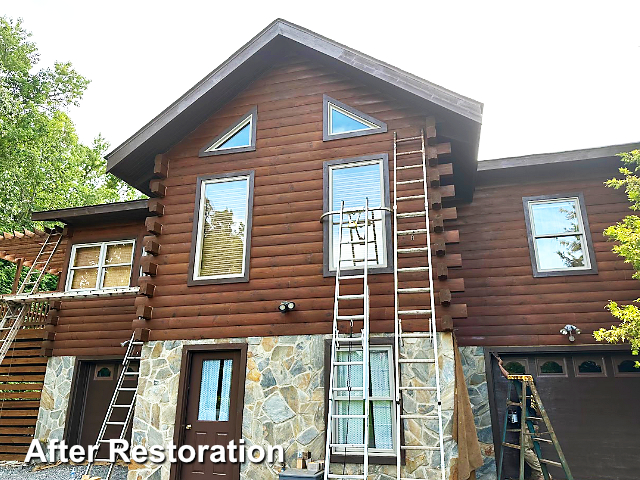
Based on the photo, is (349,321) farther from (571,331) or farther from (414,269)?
(571,331)

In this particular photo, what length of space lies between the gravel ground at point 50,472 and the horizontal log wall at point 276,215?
3.09 meters

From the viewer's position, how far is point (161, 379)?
23.8 ft

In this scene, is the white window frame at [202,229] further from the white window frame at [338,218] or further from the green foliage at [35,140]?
the green foliage at [35,140]

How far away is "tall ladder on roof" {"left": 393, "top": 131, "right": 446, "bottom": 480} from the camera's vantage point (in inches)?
240

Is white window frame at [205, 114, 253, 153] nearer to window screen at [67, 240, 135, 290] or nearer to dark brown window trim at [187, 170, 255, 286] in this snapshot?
dark brown window trim at [187, 170, 255, 286]

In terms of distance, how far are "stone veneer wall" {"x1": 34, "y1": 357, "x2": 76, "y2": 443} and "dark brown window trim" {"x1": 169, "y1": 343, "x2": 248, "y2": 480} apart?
4.48 metres

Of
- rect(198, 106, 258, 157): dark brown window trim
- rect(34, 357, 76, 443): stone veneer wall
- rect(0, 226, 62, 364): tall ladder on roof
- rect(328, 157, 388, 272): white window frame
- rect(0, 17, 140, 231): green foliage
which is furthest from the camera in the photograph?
rect(0, 17, 140, 231): green foliage

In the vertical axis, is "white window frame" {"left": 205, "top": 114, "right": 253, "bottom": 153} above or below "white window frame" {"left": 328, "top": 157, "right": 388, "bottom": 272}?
above

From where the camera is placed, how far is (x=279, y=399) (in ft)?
22.0

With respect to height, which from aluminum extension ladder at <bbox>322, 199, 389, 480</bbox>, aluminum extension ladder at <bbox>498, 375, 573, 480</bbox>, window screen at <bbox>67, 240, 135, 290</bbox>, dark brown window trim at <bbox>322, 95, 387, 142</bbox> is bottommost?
aluminum extension ladder at <bbox>498, 375, 573, 480</bbox>

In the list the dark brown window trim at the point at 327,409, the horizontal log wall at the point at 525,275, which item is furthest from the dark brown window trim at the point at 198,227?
the horizontal log wall at the point at 525,275

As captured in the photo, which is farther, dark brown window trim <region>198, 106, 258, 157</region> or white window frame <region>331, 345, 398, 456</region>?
dark brown window trim <region>198, 106, 258, 157</region>

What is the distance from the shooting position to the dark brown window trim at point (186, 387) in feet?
22.2

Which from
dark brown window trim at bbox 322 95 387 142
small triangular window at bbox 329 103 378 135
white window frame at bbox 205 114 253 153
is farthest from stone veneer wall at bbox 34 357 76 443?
small triangular window at bbox 329 103 378 135
